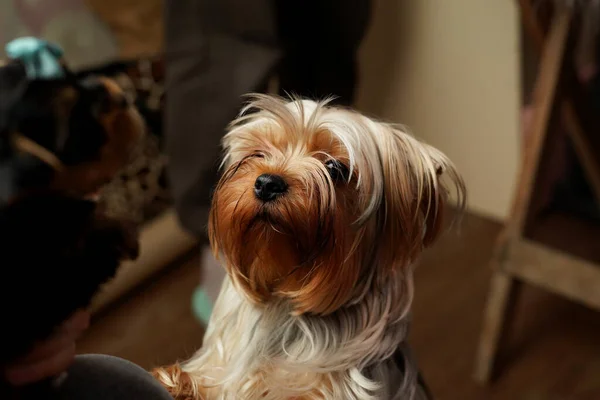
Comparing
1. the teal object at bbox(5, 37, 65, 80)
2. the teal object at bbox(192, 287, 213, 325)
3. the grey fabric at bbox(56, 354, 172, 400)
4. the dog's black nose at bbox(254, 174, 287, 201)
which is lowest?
the teal object at bbox(192, 287, 213, 325)

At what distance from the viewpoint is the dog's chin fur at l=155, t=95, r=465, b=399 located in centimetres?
78

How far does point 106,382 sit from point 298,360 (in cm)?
29

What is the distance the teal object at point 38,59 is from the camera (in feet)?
1.44

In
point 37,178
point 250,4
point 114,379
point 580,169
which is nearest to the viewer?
point 37,178

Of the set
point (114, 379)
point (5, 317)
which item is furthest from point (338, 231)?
point (5, 317)

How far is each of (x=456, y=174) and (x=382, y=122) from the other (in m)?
0.12

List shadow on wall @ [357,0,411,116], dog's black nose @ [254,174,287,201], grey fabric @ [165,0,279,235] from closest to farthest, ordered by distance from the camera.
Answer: dog's black nose @ [254,174,287,201] < grey fabric @ [165,0,279,235] < shadow on wall @ [357,0,411,116]

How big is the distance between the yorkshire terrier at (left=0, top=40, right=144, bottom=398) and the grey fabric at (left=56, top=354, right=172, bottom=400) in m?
0.05

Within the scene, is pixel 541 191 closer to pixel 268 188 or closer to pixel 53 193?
pixel 268 188

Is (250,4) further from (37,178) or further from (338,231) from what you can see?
(37,178)

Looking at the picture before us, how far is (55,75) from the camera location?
44 centimetres

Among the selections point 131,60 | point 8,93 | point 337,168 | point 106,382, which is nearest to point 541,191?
point 337,168

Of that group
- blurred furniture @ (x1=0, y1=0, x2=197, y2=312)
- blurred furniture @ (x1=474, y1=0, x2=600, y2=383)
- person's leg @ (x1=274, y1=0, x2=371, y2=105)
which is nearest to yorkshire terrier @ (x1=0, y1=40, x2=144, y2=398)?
blurred furniture @ (x1=0, y1=0, x2=197, y2=312)

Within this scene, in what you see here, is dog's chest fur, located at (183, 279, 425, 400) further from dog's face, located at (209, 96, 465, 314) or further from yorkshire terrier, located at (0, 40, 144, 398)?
yorkshire terrier, located at (0, 40, 144, 398)
